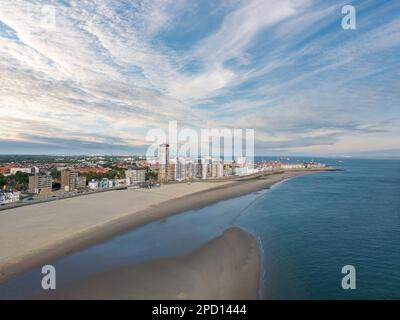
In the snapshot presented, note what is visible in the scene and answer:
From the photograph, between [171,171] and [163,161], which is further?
[171,171]

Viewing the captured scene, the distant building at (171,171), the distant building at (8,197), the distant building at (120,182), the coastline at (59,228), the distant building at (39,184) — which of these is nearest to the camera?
the coastline at (59,228)

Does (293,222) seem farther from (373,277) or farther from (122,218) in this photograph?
(122,218)

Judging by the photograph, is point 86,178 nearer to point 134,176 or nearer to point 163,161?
point 134,176

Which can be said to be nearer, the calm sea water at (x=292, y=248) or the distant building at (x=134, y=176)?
the calm sea water at (x=292, y=248)

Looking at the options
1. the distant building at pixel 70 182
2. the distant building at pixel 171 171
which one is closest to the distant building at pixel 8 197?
A: the distant building at pixel 70 182

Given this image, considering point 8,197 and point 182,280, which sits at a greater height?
point 8,197

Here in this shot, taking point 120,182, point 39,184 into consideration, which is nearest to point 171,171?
point 120,182

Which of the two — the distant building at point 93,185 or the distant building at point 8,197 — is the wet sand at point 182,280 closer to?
the distant building at point 8,197
